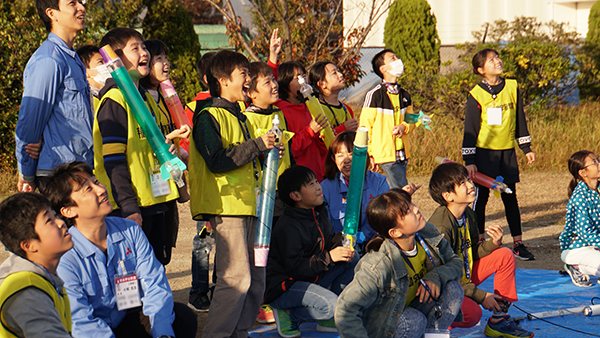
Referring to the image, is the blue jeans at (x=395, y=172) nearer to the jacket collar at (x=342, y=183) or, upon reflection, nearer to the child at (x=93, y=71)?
the jacket collar at (x=342, y=183)

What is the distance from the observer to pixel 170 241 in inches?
164

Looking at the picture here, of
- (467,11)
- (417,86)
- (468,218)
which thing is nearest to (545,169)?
(417,86)

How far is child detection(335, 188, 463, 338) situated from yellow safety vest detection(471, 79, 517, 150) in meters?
2.64

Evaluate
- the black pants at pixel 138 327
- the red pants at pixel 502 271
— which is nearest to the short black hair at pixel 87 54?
the black pants at pixel 138 327

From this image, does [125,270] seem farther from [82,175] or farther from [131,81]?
[131,81]

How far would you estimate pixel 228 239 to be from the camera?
3688mm

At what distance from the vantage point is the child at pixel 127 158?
141 inches

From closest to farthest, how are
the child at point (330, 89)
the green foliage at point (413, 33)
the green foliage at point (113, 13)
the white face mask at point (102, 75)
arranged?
the white face mask at point (102, 75) → the child at point (330, 89) → the green foliage at point (113, 13) → the green foliage at point (413, 33)

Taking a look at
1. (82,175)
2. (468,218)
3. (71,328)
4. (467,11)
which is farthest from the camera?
(467,11)

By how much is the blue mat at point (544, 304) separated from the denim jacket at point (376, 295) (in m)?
0.68

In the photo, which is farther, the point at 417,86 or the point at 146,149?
the point at 417,86

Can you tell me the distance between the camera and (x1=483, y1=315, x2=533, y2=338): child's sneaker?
3971 mm

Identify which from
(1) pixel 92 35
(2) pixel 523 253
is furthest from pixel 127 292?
(1) pixel 92 35

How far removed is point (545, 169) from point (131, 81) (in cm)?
858
